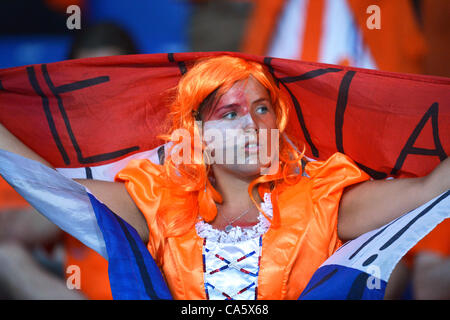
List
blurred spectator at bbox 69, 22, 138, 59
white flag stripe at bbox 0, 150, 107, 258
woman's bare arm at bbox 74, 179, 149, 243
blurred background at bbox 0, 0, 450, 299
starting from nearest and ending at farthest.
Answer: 1. white flag stripe at bbox 0, 150, 107, 258
2. woman's bare arm at bbox 74, 179, 149, 243
3. blurred spectator at bbox 69, 22, 138, 59
4. blurred background at bbox 0, 0, 450, 299

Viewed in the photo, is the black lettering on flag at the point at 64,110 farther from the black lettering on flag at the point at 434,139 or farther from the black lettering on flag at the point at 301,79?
the black lettering on flag at the point at 434,139

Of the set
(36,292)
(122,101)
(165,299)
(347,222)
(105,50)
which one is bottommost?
(36,292)

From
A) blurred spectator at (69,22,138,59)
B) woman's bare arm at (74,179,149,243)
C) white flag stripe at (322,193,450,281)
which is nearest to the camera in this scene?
white flag stripe at (322,193,450,281)

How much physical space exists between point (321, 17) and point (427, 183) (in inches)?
46.8

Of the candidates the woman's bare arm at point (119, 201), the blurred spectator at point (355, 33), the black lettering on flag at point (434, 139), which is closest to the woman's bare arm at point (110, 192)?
the woman's bare arm at point (119, 201)

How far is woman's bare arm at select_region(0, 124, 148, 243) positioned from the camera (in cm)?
100

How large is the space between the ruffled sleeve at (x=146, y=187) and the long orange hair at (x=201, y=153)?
0.05 ft

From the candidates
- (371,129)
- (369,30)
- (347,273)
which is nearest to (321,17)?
(369,30)

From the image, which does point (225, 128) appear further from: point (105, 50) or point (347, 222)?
point (105, 50)

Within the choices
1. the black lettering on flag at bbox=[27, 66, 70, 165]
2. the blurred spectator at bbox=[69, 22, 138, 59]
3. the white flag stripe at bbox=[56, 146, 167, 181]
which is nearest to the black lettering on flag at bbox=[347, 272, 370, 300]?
the white flag stripe at bbox=[56, 146, 167, 181]

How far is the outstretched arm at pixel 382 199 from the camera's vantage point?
0.86 meters

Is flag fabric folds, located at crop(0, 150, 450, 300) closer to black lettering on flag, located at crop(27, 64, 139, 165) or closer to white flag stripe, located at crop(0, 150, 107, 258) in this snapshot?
white flag stripe, located at crop(0, 150, 107, 258)

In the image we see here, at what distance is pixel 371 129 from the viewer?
3.23ft

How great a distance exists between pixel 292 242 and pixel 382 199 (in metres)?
0.21
